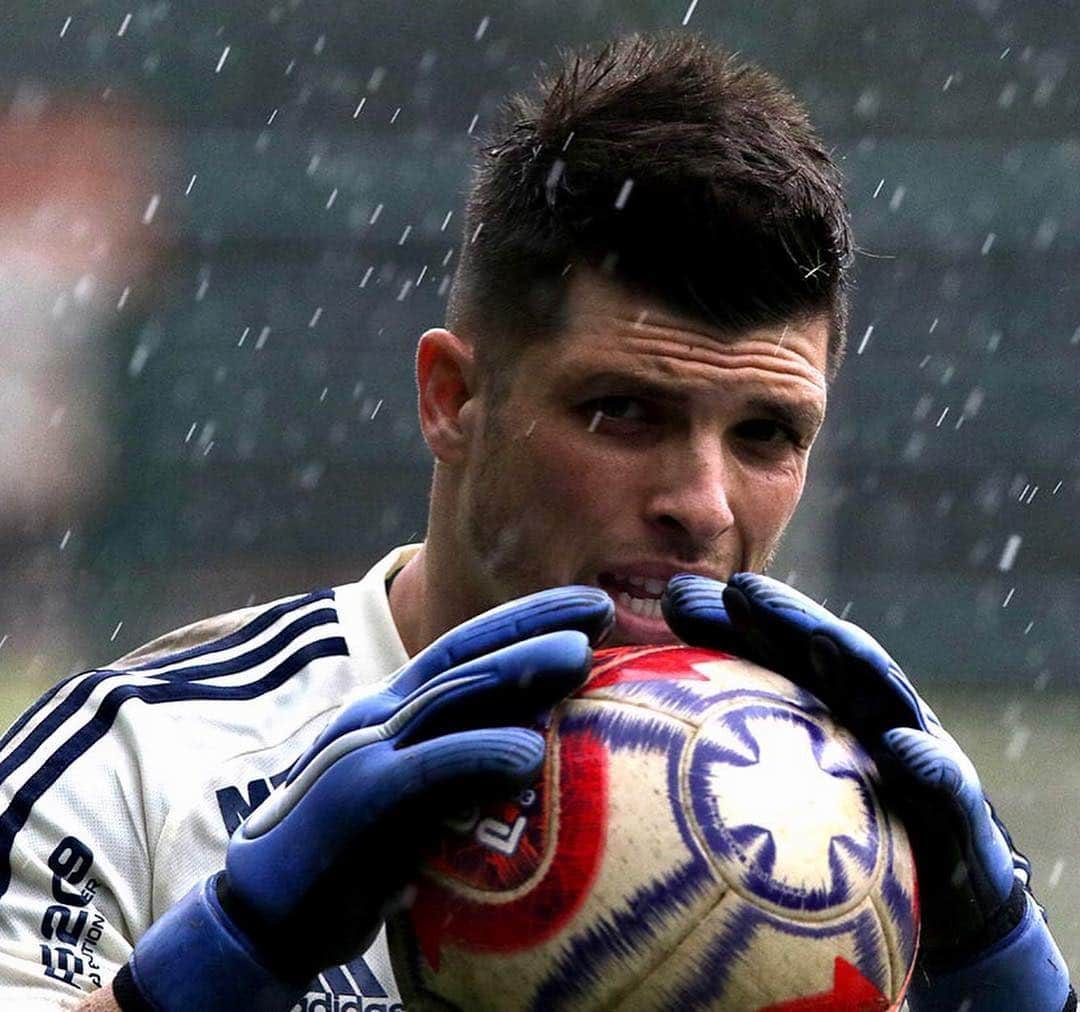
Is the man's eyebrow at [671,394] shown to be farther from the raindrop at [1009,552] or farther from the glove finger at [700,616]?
the raindrop at [1009,552]

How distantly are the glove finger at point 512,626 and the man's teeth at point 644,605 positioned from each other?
0.37 meters

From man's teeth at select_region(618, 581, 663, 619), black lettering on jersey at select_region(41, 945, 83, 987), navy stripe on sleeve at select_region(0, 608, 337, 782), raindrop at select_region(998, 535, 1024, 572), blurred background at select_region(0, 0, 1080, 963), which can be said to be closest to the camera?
black lettering on jersey at select_region(41, 945, 83, 987)

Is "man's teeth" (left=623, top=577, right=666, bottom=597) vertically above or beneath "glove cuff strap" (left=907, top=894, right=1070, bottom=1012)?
above

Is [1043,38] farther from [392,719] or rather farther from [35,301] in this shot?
[392,719]

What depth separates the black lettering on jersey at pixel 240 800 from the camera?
9.30 feet

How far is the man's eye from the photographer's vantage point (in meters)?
2.84

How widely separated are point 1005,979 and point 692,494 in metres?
0.71

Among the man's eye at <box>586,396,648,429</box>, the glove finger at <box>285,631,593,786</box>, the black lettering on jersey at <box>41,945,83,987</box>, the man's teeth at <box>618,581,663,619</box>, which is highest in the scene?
the man's eye at <box>586,396,648,429</box>

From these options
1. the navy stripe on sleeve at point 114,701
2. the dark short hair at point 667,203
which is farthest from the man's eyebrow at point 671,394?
the navy stripe on sleeve at point 114,701

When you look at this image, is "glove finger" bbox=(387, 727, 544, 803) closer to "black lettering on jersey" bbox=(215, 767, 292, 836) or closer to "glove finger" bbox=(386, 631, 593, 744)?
"glove finger" bbox=(386, 631, 593, 744)

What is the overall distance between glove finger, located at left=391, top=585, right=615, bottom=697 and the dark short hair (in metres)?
0.64

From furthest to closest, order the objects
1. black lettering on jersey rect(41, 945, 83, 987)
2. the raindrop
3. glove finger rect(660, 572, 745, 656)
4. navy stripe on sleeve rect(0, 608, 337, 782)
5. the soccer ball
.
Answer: the raindrop
navy stripe on sleeve rect(0, 608, 337, 782)
black lettering on jersey rect(41, 945, 83, 987)
glove finger rect(660, 572, 745, 656)
the soccer ball

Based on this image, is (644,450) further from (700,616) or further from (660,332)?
(700,616)

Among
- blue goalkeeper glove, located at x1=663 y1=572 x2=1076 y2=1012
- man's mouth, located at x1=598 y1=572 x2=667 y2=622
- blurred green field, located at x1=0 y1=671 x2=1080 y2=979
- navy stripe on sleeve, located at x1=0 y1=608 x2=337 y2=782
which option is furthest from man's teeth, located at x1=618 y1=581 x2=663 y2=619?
blurred green field, located at x1=0 y1=671 x2=1080 y2=979
